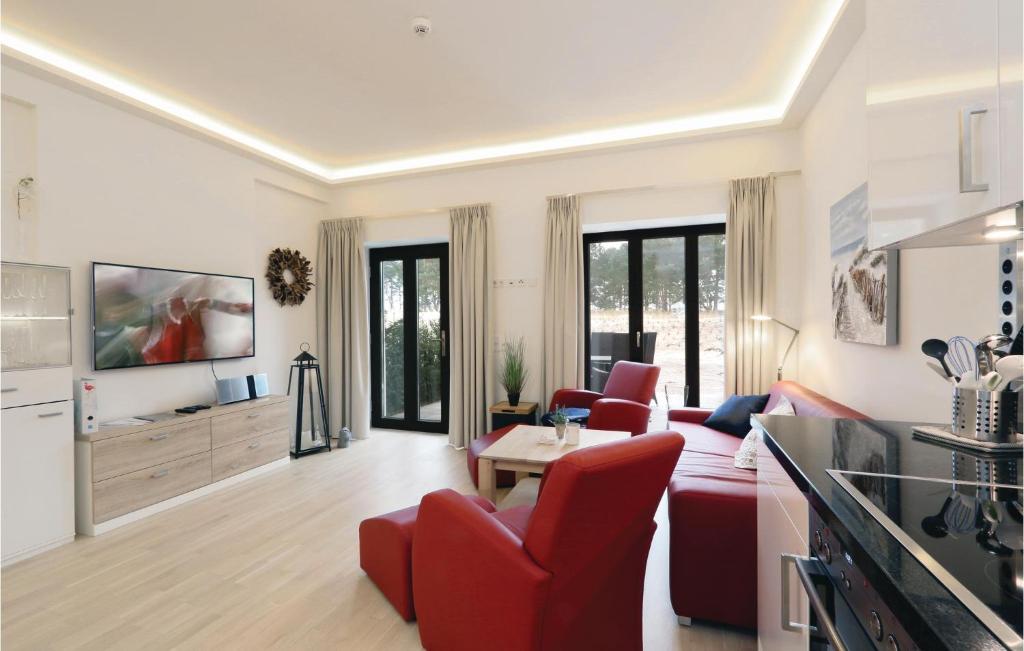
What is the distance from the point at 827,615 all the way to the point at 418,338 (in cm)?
489

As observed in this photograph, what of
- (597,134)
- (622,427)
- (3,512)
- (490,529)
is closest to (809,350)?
(622,427)

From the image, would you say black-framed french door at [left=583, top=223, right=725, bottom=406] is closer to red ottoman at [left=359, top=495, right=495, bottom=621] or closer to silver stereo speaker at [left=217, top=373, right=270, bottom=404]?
red ottoman at [left=359, top=495, right=495, bottom=621]

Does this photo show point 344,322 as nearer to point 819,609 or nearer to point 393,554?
point 393,554

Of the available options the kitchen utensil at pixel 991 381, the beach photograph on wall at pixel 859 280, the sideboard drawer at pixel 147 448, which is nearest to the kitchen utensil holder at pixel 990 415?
the kitchen utensil at pixel 991 381

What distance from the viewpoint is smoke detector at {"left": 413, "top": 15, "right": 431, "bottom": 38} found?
2596mm

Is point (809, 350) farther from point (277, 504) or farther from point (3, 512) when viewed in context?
point (3, 512)

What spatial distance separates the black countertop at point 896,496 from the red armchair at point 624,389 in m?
2.19

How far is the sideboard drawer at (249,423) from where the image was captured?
3.61 meters

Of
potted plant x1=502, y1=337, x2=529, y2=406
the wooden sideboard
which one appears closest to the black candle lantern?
the wooden sideboard

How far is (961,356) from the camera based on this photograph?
1506 mm

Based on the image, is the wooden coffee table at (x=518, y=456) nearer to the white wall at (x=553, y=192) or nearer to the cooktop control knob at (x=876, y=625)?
the white wall at (x=553, y=192)

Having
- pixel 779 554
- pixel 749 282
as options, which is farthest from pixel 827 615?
pixel 749 282

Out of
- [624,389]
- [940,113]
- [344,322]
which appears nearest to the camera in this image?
[940,113]

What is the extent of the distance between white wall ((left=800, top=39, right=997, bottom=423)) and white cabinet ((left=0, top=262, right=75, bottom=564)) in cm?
446
